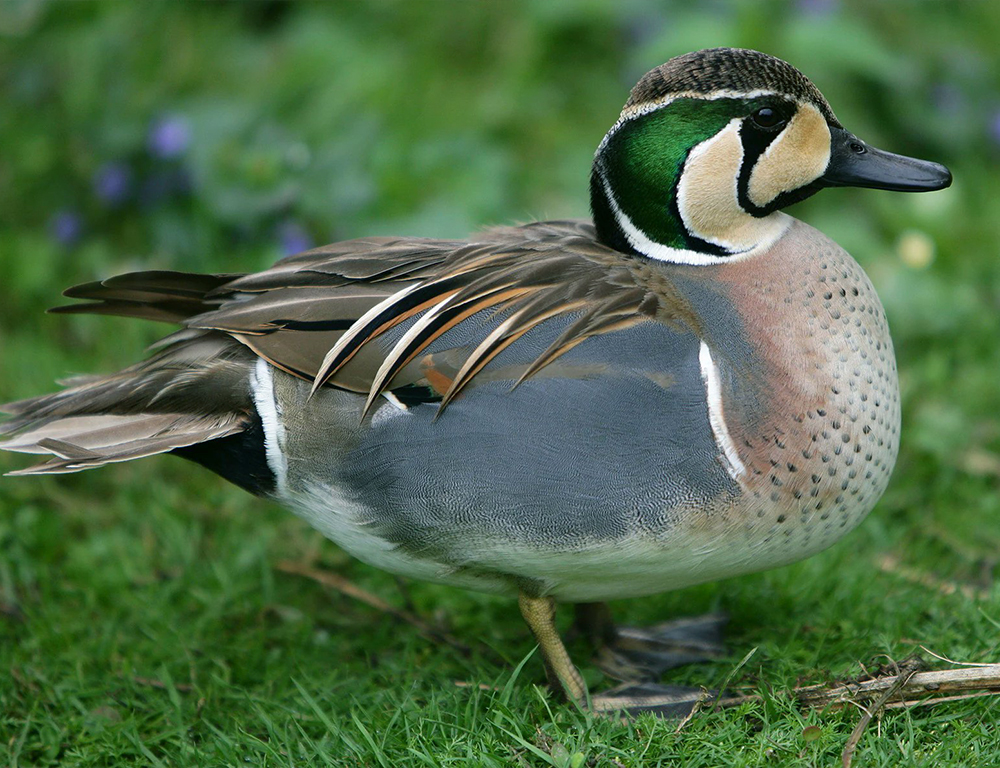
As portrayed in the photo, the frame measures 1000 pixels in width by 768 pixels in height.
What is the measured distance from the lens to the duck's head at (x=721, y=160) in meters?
2.56

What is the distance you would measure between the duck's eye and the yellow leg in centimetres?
121

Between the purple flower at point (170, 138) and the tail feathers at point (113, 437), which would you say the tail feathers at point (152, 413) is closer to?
the tail feathers at point (113, 437)

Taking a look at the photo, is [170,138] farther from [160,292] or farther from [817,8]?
[817,8]

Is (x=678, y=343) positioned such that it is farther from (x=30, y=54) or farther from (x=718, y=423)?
(x=30, y=54)

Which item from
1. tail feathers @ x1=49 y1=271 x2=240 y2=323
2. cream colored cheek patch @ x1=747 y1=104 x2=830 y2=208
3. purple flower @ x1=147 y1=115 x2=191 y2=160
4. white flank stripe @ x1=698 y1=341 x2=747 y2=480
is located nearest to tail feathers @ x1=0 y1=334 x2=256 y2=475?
tail feathers @ x1=49 y1=271 x2=240 y2=323

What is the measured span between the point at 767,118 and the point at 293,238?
2.34 meters

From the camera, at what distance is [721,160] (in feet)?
8.54

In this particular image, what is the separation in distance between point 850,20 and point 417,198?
227 cm

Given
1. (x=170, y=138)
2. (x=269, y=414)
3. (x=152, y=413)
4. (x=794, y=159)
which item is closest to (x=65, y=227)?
(x=170, y=138)

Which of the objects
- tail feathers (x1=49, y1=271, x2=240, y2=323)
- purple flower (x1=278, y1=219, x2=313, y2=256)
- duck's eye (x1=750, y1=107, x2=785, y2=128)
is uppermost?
duck's eye (x1=750, y1=107, x2=785, y2=128)

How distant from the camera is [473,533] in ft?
8.33

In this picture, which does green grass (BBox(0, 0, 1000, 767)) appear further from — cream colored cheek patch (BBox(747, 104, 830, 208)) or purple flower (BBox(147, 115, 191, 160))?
cream colored cheek patch (BBox(747, 104, 830, 208))

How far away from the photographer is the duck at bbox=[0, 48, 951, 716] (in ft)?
8.14

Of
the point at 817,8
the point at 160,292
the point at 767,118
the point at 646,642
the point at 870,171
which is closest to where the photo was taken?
the point at 767,118
